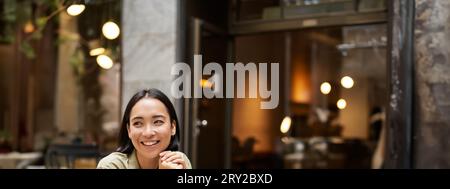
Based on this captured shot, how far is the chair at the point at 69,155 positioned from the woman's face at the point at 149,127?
2902 mm

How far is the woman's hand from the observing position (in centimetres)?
183

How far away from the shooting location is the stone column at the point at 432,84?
139 inches

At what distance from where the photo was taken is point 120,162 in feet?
6.15

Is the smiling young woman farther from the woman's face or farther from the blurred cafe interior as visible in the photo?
the blurred cafe interior

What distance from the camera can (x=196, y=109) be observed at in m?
4.32

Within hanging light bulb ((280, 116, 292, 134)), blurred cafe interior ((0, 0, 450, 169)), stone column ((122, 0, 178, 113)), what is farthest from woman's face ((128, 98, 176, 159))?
hanging light bulb ((280, 116, 292, 134))

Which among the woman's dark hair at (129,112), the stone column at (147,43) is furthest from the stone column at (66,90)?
the woman's dark hair at (129,112)

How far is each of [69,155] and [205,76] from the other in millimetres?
2989

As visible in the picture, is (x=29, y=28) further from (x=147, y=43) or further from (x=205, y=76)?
(x=205, y=76)

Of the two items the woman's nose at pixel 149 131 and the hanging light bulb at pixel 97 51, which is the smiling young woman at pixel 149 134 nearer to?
the woman's nose at pixel 149 131

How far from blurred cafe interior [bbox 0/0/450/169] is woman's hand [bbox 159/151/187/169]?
69 centimetres

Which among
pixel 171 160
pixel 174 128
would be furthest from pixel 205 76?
pixel 171 160
